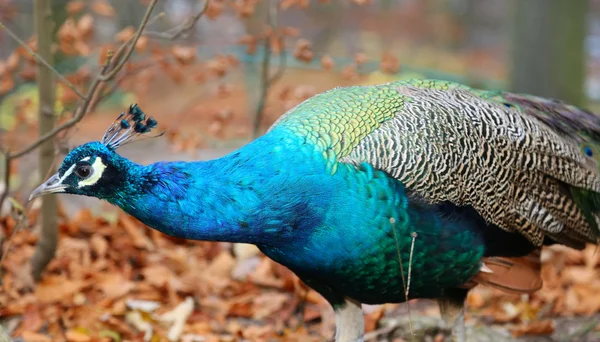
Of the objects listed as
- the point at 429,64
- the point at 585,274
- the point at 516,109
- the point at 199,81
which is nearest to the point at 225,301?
the point at 199,81

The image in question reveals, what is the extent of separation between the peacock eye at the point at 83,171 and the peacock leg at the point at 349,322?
114 cm

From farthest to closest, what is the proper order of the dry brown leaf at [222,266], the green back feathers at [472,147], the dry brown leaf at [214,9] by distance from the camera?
the dry brown leaf at [222,266], the dry brown leaf at [214,9], the green back feathers at [472,147]

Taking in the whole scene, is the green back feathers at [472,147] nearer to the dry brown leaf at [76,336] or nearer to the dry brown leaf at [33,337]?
the dry brown leaf at [76,336]

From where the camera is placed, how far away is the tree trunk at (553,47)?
6.31 m

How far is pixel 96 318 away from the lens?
326 cm

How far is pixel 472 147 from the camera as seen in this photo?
2711 millimetres

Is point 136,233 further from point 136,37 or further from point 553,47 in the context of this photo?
point 553,47

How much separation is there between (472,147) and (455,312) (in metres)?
0.75

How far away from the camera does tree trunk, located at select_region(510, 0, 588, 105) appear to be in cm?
631

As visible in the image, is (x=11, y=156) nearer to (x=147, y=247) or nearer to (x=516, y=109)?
(x=147, y=247)

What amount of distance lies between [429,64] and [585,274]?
9.35 meters

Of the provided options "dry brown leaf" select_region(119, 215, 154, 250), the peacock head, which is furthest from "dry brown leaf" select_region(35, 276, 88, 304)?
the peacock head

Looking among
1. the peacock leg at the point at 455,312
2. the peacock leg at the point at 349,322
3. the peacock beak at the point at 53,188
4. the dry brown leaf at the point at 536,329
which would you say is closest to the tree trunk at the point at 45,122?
the peacock beak at the point at 53,188

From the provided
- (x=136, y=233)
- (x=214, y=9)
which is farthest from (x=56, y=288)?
(x=214, y=9)
